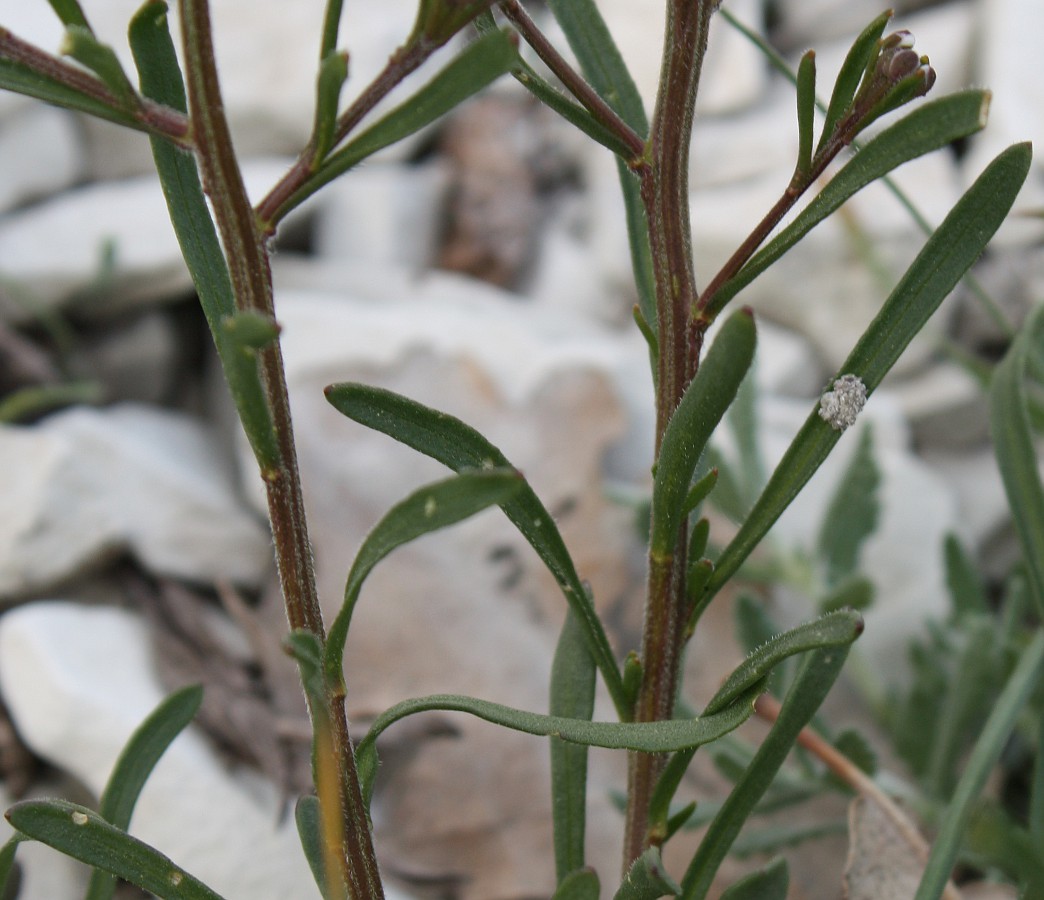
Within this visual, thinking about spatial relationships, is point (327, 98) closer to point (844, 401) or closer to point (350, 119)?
point (350, 119)

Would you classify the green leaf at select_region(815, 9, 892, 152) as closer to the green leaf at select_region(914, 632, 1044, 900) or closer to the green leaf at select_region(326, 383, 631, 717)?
the green leaf at select_region(326, 383, 631, 717)

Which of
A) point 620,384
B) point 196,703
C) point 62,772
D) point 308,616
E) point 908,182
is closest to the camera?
point 308,616

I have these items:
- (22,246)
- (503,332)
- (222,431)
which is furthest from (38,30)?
(503,332)

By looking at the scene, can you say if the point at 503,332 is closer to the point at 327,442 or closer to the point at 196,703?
the point at 327,442

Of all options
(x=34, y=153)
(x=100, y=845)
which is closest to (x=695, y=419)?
(x=100, y=845)

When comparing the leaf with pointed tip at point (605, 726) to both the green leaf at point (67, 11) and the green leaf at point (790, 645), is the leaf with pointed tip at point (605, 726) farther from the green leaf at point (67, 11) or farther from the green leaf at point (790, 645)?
the green leaf at point (67, 11)

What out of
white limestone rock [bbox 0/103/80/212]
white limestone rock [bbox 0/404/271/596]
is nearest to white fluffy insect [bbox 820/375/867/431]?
white limestone rock [bbox 0/404/271/596]
